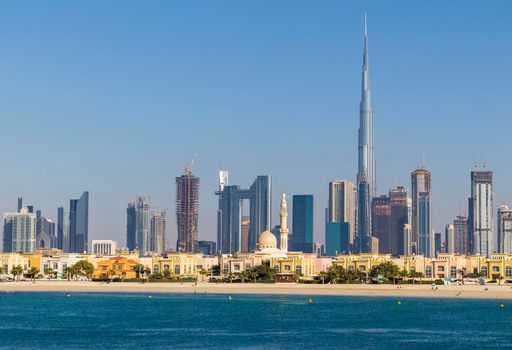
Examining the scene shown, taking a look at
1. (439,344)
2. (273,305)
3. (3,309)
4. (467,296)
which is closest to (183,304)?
(273,305)

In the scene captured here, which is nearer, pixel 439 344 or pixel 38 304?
pixel 439 344

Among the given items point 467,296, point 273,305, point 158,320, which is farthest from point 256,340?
point 467,296

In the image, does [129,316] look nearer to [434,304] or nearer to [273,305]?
[273,305]

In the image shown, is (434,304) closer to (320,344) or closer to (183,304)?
(183,304)

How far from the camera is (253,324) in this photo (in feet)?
430

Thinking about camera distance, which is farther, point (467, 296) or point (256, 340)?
point (467, 296)

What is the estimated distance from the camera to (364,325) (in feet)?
427

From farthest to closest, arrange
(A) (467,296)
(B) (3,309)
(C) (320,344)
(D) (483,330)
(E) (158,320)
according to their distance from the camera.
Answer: (A) (467,296) → (B) (3,309) → (E) (158,320) → (D) (483,330) → (C) (320,344)

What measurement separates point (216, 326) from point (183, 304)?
148ft

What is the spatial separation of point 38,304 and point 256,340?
73.0 m

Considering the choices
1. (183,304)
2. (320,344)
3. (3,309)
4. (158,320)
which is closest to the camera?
(320,344)

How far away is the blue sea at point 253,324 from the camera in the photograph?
10975cm

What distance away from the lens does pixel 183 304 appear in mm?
173625

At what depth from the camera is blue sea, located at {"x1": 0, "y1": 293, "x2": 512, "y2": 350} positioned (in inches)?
4321
